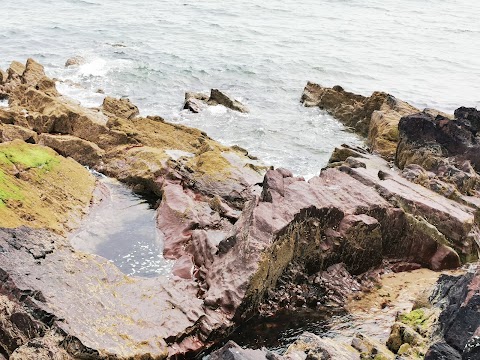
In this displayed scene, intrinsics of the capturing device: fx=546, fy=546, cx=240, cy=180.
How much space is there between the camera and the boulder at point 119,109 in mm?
28609

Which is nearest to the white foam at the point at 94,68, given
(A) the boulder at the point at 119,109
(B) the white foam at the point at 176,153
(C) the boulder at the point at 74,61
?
(C) the boulder at the point at 74,61

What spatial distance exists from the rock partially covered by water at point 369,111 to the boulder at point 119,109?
40.8 feet

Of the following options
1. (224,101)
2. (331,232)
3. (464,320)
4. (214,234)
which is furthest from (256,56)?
(464,320)

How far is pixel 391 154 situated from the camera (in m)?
26.3

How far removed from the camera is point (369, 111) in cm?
3238

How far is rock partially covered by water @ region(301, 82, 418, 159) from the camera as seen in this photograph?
1069 inches

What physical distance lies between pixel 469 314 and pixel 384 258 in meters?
7.77

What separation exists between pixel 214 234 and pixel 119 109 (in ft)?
45.2

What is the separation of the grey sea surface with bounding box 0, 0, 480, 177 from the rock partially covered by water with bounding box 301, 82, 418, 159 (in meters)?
0.98

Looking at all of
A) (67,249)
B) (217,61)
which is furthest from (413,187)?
(217,61)

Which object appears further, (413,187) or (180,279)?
(413,187)

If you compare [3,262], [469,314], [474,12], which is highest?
[474,12]

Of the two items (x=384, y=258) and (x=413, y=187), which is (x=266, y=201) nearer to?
(x=384, y=258)

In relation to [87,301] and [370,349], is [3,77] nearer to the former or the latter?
[87,301]
